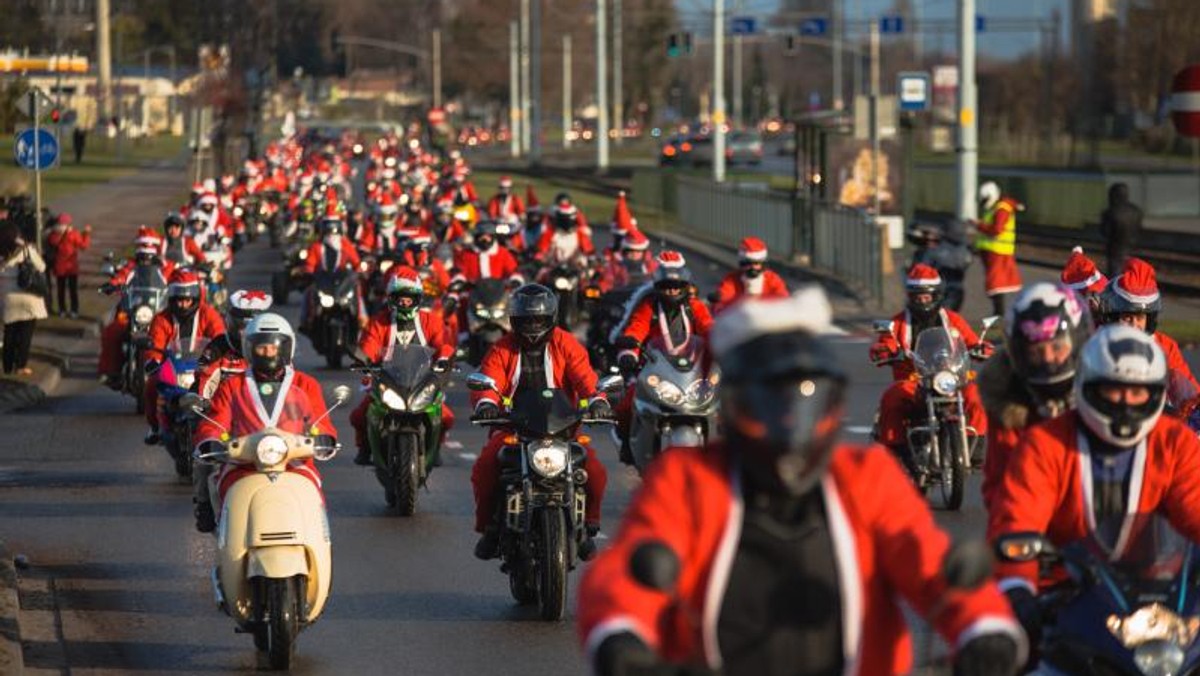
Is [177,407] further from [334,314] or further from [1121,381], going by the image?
[1121,381]

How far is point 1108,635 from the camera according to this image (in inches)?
277

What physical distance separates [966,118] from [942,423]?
72.0 feet

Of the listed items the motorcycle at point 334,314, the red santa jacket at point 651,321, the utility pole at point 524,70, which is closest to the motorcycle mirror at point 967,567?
the red santa jacket at point 651,321

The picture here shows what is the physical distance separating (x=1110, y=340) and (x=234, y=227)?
43.7 m

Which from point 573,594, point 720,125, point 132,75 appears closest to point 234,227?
point 720,125

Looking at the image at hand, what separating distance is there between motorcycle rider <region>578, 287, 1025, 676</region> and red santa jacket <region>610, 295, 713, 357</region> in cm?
1162

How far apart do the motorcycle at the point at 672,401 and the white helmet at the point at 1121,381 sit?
303 inches

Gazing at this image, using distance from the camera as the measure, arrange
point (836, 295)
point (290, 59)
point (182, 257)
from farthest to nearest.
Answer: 1. point (290, 59)
2. point (836, 295)
3. point (182, 257)

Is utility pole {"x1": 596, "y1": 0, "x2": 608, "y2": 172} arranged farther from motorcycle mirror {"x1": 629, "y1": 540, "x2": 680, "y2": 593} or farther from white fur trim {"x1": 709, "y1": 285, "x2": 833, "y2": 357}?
motorcycle mirror {"x1": 629, "y1": 540, "x2": 680, "y2": 593}

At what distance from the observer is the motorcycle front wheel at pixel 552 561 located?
1273cm

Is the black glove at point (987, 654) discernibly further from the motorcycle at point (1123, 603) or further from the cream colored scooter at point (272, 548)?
the cream colored scooter at point (272, 548)

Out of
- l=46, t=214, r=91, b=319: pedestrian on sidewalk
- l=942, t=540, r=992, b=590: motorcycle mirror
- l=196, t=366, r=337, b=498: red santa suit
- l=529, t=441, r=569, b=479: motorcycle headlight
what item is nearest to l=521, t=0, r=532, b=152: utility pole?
l=46, t=214, r=91, b=319: pedestrian on sidewalk

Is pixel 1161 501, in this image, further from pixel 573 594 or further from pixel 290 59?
pixel 290 59

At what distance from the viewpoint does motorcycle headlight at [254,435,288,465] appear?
1164 centimetres
